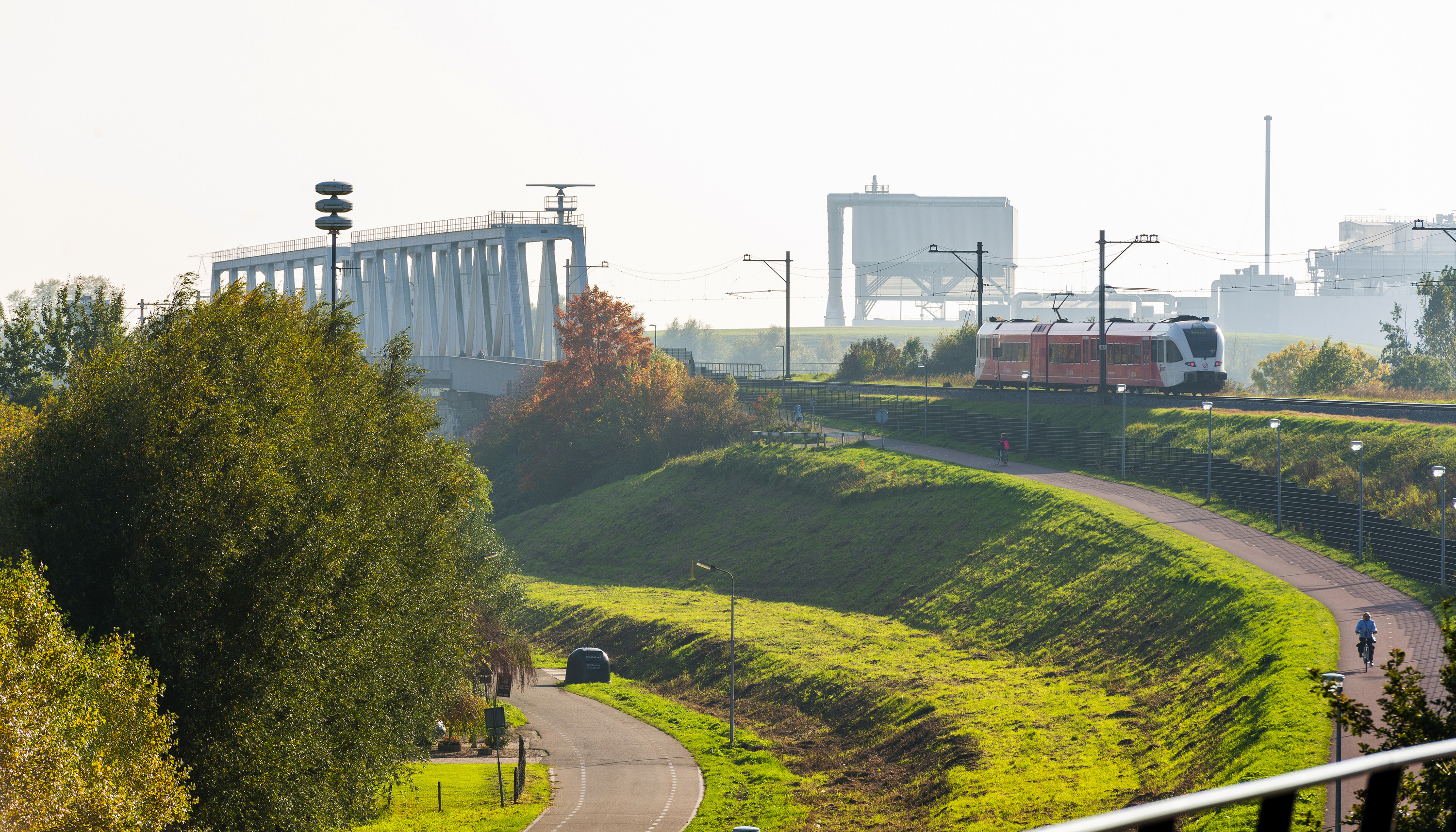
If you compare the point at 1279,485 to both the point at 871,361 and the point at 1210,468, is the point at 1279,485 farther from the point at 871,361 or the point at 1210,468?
the point at 871,361

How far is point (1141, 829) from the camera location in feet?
10.6

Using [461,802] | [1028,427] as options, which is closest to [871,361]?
[1028,427]

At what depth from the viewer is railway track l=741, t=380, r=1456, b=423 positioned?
56.5 meters

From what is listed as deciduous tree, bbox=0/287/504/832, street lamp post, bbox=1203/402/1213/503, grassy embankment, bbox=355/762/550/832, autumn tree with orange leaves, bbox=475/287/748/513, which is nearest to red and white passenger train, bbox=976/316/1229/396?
street lamp post, bbox=1203/402/1213/503

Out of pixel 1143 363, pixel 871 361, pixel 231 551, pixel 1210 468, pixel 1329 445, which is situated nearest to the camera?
pixel 231 551

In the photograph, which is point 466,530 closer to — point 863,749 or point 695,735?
point 695,735

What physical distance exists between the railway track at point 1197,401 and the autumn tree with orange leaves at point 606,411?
33.6ft

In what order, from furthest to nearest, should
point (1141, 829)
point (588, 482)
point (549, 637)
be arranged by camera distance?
1. point (588, 482)
2. point (549, 637)
3. point (1141, 829)

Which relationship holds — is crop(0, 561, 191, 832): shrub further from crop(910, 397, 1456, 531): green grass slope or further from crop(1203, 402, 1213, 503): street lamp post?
crop(1203, 402, 1213, 503): street lamp post

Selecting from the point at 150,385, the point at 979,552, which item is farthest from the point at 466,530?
the point at 150,385

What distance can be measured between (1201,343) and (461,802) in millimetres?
45745

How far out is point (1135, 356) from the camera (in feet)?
231

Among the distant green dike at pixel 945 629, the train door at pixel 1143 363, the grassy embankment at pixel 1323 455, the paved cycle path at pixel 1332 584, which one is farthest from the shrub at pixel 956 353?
the paved cycle path at pixel 1332 584

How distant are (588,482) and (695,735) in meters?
43.1
